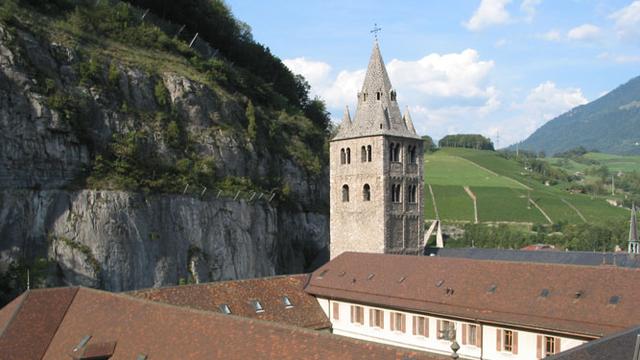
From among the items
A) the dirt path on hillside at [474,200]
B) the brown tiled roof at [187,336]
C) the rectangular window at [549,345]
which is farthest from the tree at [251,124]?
the dirt path on hillside at [474,200]

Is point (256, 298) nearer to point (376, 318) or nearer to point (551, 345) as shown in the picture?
point (376, 318)

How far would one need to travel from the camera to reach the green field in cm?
12481

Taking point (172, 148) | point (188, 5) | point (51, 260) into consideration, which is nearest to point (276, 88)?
point (188, 5)

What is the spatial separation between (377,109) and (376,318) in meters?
18.7

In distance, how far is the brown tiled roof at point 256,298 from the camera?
33.6 metres

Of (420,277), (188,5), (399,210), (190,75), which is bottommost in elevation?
(420,277)

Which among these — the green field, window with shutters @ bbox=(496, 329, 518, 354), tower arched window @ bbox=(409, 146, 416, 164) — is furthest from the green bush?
the green field

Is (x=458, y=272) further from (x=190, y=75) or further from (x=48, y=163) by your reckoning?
(x=190, y=75)

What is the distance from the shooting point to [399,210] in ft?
165

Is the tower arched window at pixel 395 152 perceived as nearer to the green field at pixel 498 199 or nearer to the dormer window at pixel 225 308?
the dormer window at pixel 225 308

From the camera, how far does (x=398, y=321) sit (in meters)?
36.9

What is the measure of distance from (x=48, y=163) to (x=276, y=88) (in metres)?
54.8

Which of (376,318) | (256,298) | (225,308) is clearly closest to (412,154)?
(376,318)

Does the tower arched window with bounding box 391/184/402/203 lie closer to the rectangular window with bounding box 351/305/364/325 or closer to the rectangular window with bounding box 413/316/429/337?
the rectangular window with bounding box 351/305/364/325
